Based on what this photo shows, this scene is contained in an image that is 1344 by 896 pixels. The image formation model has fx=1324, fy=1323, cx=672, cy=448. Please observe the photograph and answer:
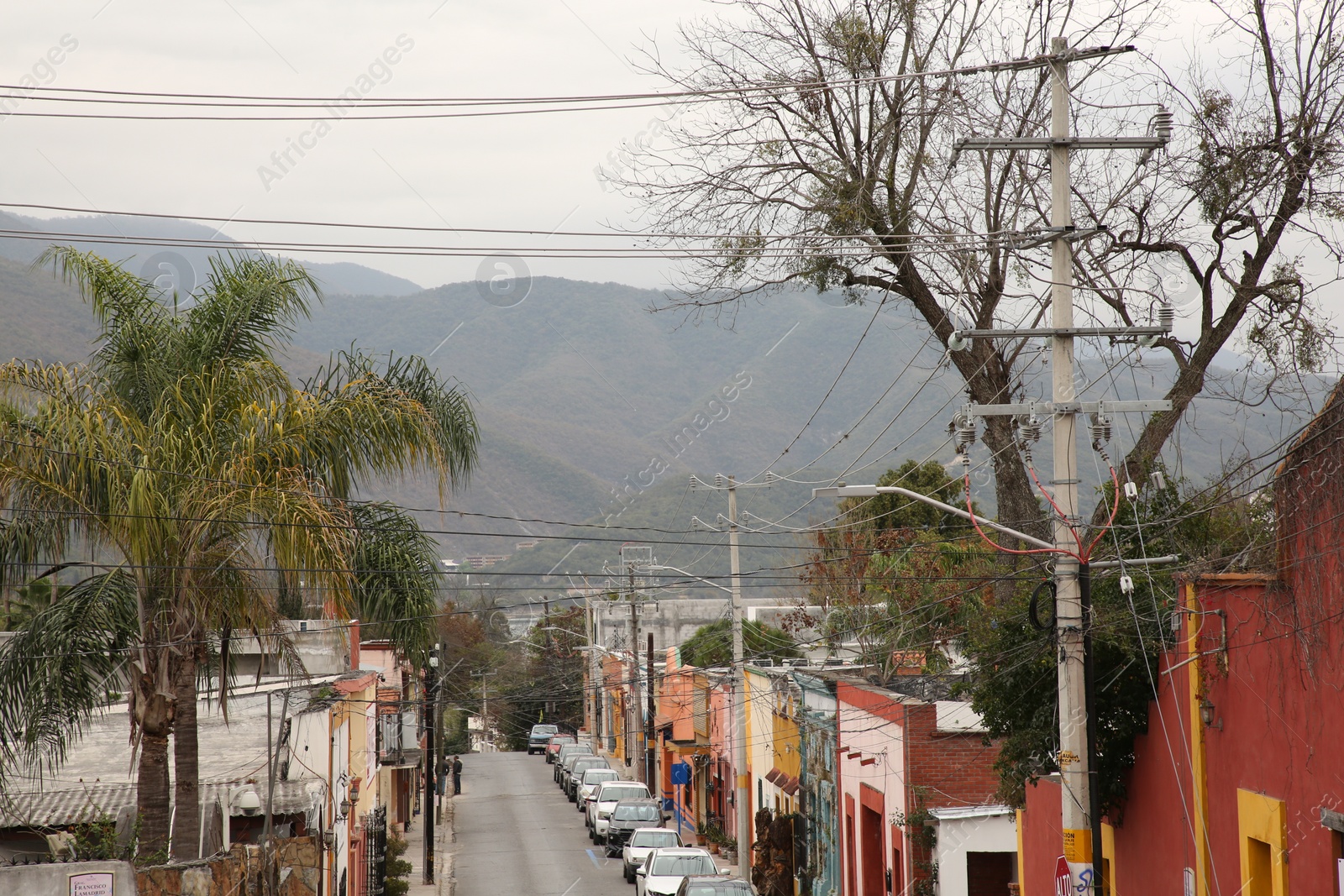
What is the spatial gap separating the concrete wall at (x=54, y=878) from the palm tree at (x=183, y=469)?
30.8 inches

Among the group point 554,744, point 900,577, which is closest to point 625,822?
point 900,577

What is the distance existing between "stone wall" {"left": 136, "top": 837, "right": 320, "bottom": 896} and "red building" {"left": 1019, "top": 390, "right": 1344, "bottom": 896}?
33.0 ft

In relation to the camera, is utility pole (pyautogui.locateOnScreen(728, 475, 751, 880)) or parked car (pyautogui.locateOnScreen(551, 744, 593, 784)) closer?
utility pole (pyautogui.locateOnScreen(728, 475, 751, 880))

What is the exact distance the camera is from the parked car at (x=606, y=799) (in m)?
40.8

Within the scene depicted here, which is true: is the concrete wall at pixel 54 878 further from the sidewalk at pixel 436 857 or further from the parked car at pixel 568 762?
the parked car at pixel 568 762

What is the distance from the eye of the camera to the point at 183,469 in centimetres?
1306

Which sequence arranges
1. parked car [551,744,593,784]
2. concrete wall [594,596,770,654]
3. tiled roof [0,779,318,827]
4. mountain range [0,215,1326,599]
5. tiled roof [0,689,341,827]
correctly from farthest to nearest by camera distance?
mountain range [0,215,1326,599] → concrete wall [594,596,770,654] → parked car [551,744,593,784] → tiled roof [0,689,341,827] → tiled roof [0,779,318,827]

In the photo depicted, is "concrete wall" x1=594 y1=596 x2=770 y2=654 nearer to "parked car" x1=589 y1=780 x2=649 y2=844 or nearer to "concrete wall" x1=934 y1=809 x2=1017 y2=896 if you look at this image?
"parked car" x1=589 y1=780 x2=649 y2=844

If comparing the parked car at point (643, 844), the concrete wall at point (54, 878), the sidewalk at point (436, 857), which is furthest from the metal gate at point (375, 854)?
the concrete wall at point (54, 878)

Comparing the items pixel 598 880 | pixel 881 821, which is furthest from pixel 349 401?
pixel 598 880

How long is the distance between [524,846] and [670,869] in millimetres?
14875

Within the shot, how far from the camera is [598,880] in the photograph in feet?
112

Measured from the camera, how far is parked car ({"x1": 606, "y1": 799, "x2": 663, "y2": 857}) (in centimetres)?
3844

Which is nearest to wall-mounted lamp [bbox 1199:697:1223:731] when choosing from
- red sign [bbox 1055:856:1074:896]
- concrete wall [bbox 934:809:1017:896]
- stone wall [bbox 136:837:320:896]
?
red sign [bbox 1055:856:1074:896]
